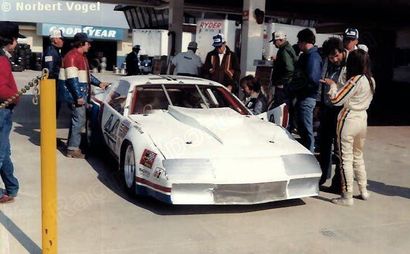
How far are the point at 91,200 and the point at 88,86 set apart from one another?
2.34m

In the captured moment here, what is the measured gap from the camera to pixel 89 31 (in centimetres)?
3481

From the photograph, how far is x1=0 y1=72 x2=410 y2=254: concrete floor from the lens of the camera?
4.07m

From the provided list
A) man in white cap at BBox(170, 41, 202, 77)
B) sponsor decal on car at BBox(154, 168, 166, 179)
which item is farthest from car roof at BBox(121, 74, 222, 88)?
man in white cap at BBox(170, 41, 202, 77)

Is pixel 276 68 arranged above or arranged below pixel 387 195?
above

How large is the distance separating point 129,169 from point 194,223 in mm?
1084

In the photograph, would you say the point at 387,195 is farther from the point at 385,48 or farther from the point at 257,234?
the point at 385,48

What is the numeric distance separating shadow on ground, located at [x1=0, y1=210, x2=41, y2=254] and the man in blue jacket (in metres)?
3.61

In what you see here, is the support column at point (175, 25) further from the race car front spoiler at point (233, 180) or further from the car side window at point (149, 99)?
the race car front spoiler at point (233, 180)

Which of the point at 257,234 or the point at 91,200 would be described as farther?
the point at 91,200

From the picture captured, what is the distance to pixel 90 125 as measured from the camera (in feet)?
23.8

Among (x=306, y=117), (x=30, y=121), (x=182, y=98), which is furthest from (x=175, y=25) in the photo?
(x=306, y=117)

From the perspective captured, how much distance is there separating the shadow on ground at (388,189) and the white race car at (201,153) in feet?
4.12

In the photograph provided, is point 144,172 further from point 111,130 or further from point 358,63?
point 358,63

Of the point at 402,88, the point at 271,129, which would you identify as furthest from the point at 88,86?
the point at 402,88
